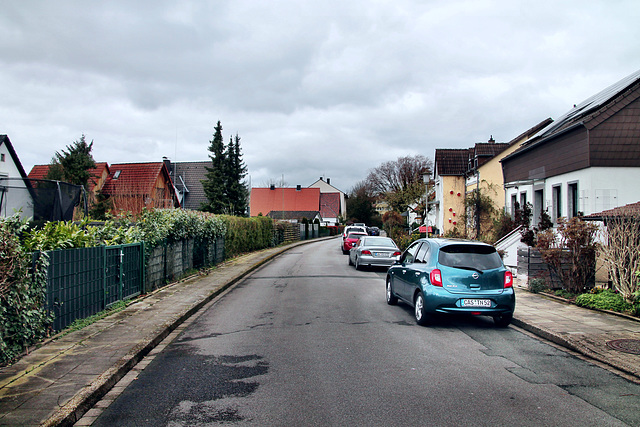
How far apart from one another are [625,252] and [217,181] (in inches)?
1475

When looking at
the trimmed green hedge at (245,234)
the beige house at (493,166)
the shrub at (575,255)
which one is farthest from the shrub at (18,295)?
the beige house at (493,166)

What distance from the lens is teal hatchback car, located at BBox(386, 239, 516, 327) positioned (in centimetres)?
838

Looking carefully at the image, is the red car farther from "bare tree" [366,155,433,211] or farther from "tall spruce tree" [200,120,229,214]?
"bare tree" [366,155,433,211]

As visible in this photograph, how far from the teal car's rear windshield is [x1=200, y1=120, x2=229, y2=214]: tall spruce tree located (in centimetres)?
3542

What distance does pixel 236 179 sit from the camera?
147ft

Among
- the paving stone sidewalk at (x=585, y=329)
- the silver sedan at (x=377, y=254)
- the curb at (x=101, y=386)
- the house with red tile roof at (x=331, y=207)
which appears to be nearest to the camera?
the curb at (x=101, y=386)

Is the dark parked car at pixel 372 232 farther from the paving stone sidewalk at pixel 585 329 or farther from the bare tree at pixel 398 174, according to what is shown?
the paving stone sidewalk at pixel 585 329

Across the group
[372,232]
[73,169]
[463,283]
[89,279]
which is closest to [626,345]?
[463,283]

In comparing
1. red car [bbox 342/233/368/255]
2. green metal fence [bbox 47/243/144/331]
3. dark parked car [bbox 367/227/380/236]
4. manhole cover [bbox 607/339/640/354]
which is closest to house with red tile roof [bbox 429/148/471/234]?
dark parked car [bbox 367/227/380/236]

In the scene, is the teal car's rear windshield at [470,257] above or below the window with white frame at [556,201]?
below

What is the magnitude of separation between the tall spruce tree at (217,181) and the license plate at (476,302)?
35878 millimetres

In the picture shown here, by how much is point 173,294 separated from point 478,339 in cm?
735

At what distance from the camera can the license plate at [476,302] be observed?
8.37 meters

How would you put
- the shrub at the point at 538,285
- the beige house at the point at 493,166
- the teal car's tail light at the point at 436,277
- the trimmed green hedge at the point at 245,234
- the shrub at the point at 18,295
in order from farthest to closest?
1. the beige house at the point at 493,166
2. the trimmed green hedge at the point at 245,234
3. the shrub at the point at 538,285
4. the teal car's tail light at the point at 436,277
5. the shrub at the point at 18,295
